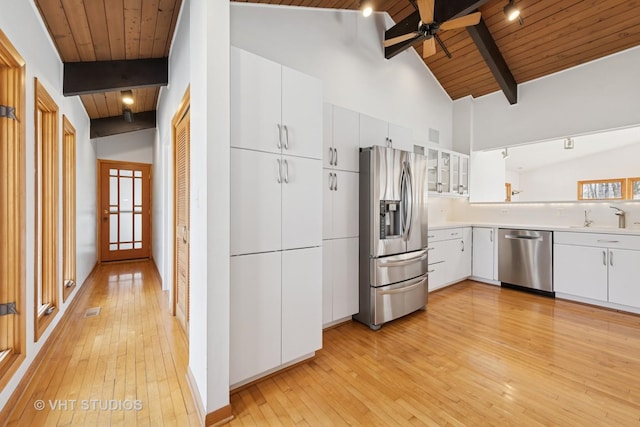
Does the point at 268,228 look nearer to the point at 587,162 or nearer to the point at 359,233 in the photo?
the point at 359,233

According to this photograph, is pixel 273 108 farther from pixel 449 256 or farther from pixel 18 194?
pixel 449 256

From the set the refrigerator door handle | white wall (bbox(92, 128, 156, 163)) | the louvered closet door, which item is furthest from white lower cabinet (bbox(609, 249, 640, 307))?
white wall (bbox(92, 128, 156, 163))

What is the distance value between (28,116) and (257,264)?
1974mm

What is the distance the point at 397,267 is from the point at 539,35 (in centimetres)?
355

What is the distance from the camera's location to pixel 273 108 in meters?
2.00

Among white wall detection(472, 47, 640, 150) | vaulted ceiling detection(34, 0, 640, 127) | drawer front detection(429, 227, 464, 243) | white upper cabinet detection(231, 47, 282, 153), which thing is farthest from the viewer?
drawer front detection(429, 227, 464, 243)

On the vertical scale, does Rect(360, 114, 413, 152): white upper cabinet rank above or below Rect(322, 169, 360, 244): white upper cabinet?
above

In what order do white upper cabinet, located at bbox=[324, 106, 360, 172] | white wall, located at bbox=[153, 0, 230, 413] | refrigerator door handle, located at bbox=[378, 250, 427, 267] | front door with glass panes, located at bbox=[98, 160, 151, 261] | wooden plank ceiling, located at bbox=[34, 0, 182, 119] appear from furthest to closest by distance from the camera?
front door with glass panes, located at bbox=[98, 160, 151, 261] < refrigerator door handle, located at bbox=[378, 250, 427, 267] < white upper cabinet, located at bbox=[324, 106, 360, 172] < wooden plank ceiling, located at bbox=[34, 0, 182, 119] < white wall, located at bbox=[153, 0, 230, 413]

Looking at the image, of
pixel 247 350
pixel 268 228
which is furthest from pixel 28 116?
pixel 247 350

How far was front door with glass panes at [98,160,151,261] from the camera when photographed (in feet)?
19.7

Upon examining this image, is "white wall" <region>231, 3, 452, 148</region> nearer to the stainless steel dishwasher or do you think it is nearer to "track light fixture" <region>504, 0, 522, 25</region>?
"track light fixture" <region>504, 0, 522, 25</region>

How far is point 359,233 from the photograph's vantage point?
3.00 m

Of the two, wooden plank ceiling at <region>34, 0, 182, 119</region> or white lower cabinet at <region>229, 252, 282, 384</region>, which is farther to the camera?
wooden plank ceiling at <region>34, 0, 182, 119</region>

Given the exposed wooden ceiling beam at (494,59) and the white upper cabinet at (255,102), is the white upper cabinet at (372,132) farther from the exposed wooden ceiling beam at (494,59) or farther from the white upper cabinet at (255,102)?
the exposed wooden ceiling beam at (494,59)
